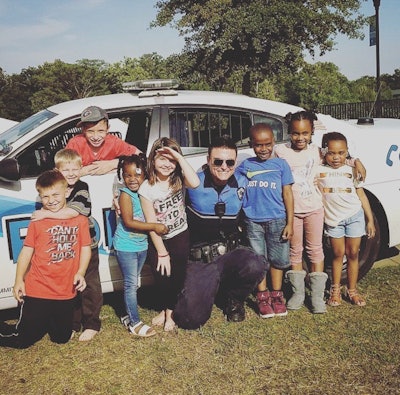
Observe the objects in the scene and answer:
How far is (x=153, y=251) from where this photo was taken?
3303 mm

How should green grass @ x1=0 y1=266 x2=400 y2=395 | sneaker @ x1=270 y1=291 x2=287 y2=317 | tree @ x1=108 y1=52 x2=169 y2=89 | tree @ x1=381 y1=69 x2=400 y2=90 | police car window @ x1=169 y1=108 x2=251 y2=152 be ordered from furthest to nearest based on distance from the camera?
tree @ x1=381 y1=69 x2=400 y2=90
tree @ x1=108 y1=52 x2=169 y2=89
police car window @ x1=169 y1=108 x2=251 y2=152
sneaker @ x1=270 y1=291 x2=287 y2=317
green grass @ x1=0 y1=266 x2=400 y2=395

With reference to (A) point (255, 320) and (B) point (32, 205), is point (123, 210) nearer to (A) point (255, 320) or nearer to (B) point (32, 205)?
(B) point (32, 205)

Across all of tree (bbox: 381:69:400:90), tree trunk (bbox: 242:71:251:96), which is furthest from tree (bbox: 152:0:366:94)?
tree (bbox: 381:69:400:90)

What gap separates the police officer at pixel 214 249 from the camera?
3.31 metres

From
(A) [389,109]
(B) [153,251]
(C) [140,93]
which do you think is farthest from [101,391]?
(A) [389,109]

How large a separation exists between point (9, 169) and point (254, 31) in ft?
62.3

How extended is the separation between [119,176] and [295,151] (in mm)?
1353

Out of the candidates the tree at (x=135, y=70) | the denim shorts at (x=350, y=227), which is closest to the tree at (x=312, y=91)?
the tree at (x=135, y=70)

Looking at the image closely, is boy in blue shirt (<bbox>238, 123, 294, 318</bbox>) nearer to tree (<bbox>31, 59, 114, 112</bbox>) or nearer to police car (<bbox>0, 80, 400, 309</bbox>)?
police car (<bbox>0, 80, 400, 309</bbox>)

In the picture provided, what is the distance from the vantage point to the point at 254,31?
20312 millimetres

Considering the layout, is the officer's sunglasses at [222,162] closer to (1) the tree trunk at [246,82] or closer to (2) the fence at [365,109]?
(2) the fence at [365,109]

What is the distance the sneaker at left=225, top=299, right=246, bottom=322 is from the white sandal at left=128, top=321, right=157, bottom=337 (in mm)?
579

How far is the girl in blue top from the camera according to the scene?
10.2 feet

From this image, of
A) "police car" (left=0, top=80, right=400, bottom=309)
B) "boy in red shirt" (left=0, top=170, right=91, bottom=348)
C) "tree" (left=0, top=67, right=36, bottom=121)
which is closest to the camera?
"boy in red shirt" (left=0, top=170, right=91, bottom=348)
